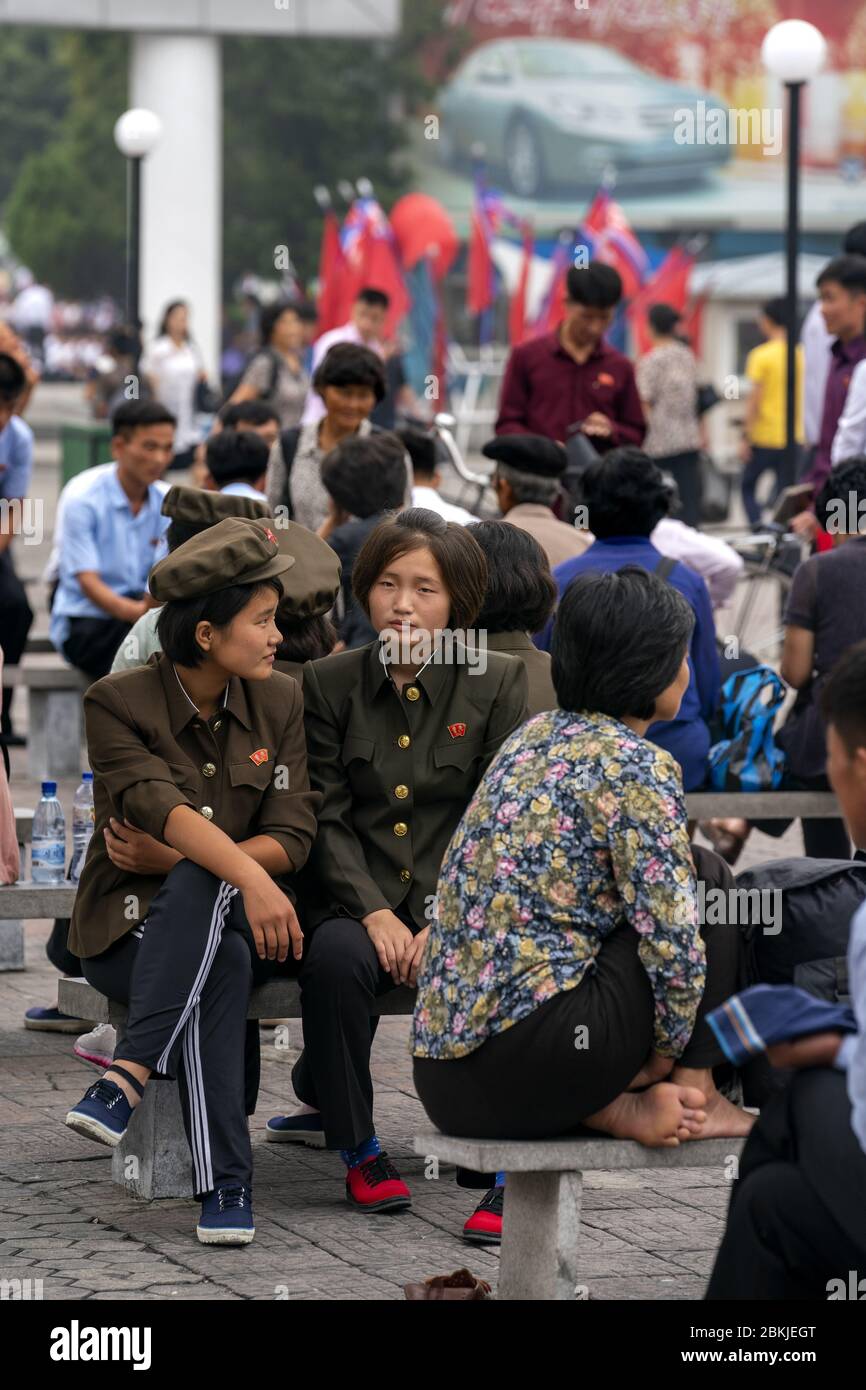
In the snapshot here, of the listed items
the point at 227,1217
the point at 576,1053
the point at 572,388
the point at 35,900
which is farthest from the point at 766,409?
the point at 576,1053

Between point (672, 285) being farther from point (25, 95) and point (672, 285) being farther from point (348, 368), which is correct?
point (25, 95)

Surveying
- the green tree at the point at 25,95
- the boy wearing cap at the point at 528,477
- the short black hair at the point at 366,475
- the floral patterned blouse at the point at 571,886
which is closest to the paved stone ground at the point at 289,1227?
the floral patterned blouse at the point at 571,886

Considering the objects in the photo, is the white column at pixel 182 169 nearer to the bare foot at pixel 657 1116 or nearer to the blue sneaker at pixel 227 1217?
the blue sneaker at pixel 227 1217

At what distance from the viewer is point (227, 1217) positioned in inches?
188

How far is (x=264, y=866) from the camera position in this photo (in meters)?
5.00

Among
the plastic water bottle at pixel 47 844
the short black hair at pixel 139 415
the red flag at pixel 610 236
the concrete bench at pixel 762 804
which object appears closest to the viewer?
the plastic water bottle at pixel 47 844

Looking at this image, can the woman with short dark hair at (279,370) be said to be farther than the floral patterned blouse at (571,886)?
Yes

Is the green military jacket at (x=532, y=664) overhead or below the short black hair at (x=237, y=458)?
below

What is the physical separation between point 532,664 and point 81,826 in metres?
1.26

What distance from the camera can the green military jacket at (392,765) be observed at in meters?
5.15

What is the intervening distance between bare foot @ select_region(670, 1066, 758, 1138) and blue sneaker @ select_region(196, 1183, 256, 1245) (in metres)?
1.05

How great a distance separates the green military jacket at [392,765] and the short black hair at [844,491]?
1825 mm

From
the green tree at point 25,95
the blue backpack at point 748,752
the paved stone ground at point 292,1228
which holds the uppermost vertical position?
the green tree at point 25,95
